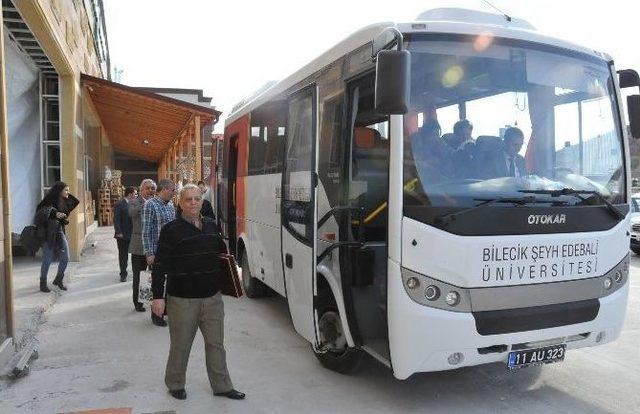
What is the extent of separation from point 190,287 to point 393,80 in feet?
7.23

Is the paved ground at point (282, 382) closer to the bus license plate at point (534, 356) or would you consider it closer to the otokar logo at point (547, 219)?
the bus license plate at point (534, 356)

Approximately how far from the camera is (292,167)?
532 cm

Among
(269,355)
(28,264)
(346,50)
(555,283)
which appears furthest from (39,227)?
(555,283)

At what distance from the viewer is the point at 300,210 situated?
16.2 ft

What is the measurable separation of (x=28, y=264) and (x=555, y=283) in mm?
10175

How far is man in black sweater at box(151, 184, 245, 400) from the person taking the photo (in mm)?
4012

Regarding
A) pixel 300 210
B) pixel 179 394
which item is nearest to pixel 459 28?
pixel 300 210

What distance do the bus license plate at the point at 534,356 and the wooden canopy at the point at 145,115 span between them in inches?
445

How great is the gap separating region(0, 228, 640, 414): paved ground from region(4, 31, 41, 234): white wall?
17.4 ft

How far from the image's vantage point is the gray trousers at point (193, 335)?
4.06 meters

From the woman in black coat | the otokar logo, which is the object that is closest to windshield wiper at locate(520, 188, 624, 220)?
the otokar logo

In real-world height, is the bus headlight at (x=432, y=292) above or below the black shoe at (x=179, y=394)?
above

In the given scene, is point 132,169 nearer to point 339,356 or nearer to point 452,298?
point 339,356

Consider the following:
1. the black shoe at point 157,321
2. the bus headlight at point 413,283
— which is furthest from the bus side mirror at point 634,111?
the black shoe at point 157,321
